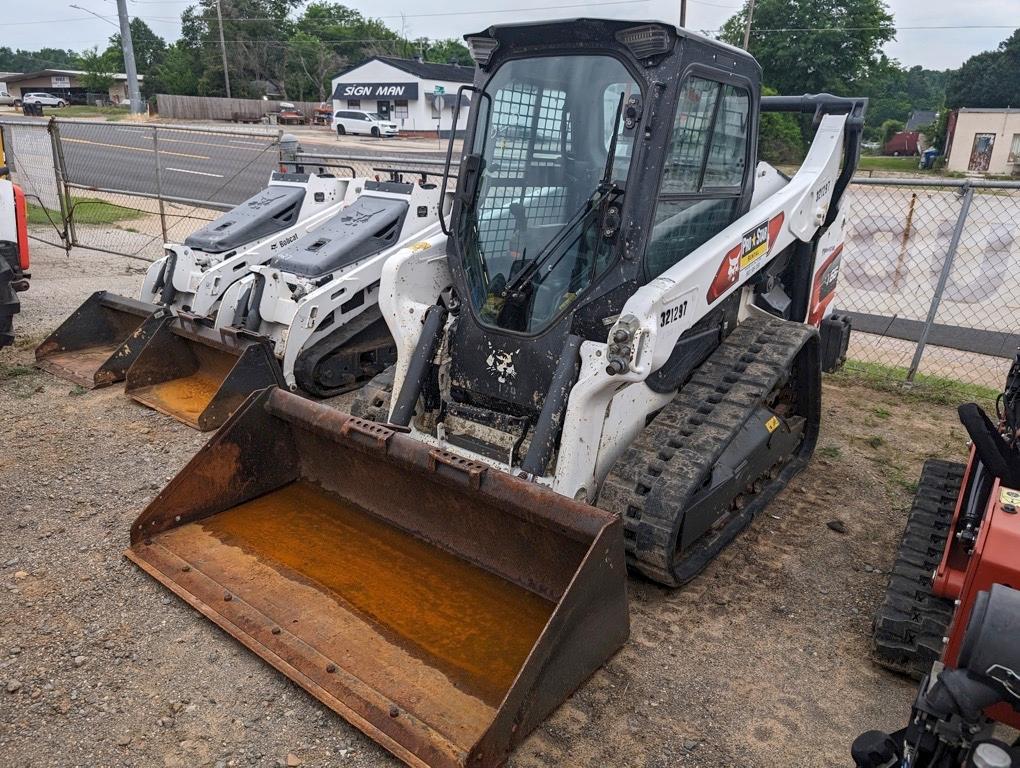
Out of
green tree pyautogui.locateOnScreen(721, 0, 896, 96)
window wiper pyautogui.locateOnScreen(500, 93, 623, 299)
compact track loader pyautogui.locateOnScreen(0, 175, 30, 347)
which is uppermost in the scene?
green tree pyautogui.locateOnScreen(721, 0, 896, 96)

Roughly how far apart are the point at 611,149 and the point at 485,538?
199 cm

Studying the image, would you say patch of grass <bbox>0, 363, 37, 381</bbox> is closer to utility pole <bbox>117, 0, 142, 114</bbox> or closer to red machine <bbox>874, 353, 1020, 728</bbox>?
red machine <bbox>874, 353, 1020, 728</bbox>

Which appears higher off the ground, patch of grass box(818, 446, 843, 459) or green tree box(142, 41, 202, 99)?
green tree box(142, 41, 202, 99)

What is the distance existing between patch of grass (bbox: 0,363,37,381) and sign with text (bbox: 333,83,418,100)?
47.4 metres

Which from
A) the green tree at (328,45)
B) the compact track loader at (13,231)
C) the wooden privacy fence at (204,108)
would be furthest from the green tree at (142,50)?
the compact track loader at (13,231)

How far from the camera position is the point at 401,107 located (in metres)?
52.8

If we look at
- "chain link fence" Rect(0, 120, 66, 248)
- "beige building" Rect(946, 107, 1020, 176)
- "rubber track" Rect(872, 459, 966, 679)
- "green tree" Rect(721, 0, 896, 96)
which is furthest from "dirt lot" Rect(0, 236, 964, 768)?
"green tree" Rect(721, 0, 896, 96)

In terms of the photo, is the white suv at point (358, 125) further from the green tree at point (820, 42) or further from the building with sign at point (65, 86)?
the building with sign at point (65, 86)

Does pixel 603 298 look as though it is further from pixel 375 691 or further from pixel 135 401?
pixel 135 401

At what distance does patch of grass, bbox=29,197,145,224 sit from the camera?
14.7m

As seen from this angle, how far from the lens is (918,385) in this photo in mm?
7398


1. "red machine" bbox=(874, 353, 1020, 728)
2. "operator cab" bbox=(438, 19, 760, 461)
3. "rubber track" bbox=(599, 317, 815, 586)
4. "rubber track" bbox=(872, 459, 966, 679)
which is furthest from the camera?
"operator cab" bbox=(438, 19, 760, 461)

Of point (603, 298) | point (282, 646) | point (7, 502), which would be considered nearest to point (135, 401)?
point (7, 502)

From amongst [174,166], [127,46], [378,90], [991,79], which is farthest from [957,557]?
[991,79]
